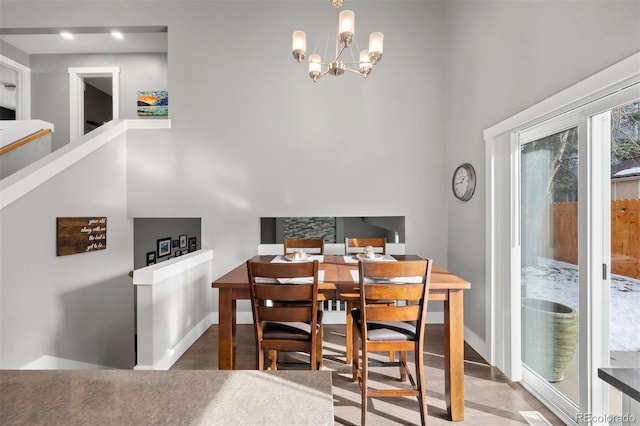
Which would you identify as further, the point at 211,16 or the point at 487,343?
the point at 211,16

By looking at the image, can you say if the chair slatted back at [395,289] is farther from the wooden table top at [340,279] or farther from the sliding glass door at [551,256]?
the sliding glass door at [551,256]

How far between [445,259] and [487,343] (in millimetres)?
1210

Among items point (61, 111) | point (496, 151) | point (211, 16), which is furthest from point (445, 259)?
point (61, 111)

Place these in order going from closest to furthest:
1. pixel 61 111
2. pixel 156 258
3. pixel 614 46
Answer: pixel 614 46
pixel 61 111
pixel 156 258

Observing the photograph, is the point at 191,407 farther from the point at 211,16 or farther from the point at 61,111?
the point at 61,111

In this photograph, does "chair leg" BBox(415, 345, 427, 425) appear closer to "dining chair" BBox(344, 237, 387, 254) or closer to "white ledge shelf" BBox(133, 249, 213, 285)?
"dining chair" BBox(344, 237, 387, 254)

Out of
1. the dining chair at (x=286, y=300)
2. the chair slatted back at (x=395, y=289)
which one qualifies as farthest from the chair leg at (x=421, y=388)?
the dining chair at (x=286, y=300)

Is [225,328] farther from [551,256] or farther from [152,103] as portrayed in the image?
[152,103]

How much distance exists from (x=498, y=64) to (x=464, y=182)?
113 centimetres

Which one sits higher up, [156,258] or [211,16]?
[211,16]

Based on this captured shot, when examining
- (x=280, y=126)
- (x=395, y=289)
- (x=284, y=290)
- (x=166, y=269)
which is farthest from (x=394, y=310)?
(x=280, y=126)

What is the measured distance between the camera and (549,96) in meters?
2.08

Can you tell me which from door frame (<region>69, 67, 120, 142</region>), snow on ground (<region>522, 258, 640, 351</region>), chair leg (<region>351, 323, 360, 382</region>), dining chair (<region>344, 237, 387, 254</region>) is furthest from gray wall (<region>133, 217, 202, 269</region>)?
snow on ground (<region>522, 258, 640, 351</region>)

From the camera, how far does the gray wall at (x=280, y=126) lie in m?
3.94
